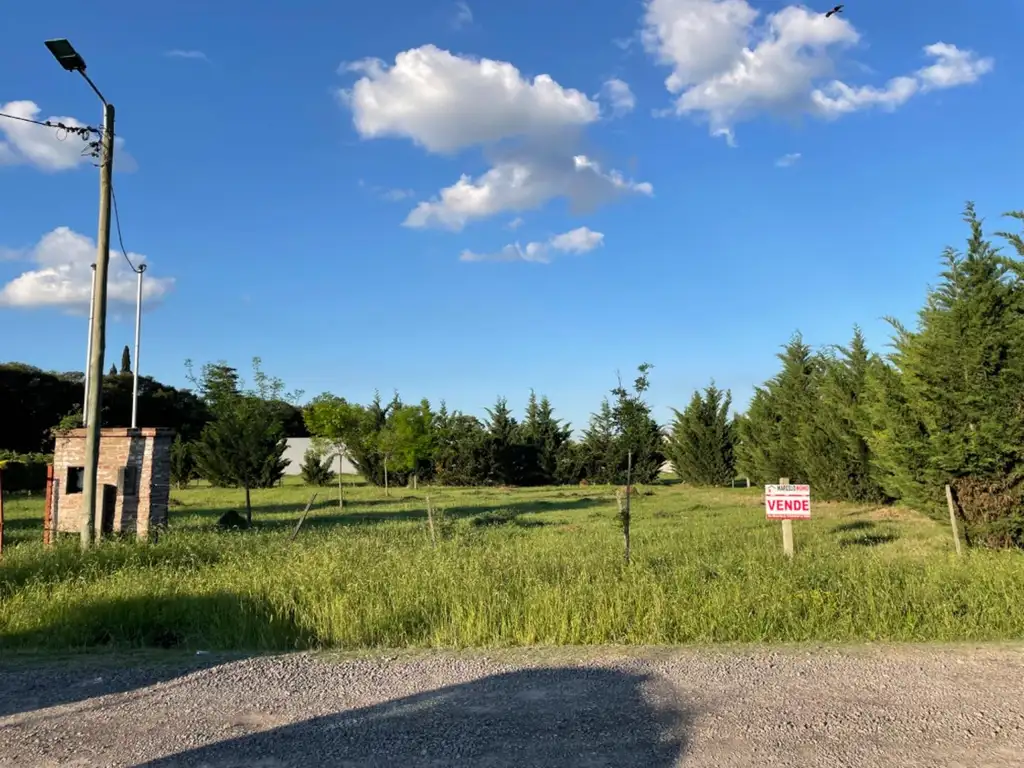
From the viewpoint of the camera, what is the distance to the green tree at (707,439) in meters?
31.6

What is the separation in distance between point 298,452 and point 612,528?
3844 centimetres

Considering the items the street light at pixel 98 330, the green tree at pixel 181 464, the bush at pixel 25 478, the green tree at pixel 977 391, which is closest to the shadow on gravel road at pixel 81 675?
the street light at pixel 98 330

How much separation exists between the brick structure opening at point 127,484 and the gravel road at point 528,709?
7.53 metres

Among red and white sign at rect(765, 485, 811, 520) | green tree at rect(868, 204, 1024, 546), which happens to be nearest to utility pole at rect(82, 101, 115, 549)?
red and white sign at rect(765, 485, 811, 520)

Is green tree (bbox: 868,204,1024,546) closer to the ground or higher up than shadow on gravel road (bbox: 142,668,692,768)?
higher up

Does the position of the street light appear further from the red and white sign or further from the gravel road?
the red and white sign

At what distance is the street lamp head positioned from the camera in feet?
29.2

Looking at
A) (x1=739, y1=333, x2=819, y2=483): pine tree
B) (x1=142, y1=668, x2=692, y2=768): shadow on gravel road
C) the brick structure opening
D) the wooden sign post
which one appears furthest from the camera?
(x1=739, y1=333, x2=819, y2=483): pine tree

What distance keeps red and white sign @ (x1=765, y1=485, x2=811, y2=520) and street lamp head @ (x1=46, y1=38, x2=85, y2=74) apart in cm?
963

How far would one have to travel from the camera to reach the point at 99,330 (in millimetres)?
10523

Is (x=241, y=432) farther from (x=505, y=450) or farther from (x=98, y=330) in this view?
(x=505, y=450)

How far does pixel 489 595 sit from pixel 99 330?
7.23 metres

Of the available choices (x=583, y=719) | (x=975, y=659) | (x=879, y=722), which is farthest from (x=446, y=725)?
(x=975, y=659)

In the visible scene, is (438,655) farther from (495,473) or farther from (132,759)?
(495,473)
